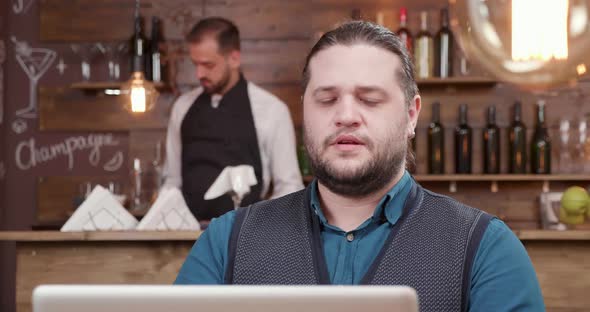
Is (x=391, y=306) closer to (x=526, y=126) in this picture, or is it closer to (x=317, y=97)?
(x=317, y=97)

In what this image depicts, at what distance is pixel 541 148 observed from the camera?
407cm

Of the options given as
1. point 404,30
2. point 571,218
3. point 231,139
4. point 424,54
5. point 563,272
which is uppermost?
point 404,30

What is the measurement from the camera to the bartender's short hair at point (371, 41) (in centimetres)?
129

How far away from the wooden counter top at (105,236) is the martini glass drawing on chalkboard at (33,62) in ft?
6.24

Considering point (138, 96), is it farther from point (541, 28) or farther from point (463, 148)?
point (541, 28)

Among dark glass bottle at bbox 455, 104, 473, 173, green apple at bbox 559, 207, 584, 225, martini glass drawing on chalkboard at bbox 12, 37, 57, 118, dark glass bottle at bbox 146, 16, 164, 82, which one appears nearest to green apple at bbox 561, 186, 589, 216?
green apple at bbox 559, 207, 584, 225

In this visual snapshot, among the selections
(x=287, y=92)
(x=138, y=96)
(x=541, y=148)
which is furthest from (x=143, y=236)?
(x=541, y=148)

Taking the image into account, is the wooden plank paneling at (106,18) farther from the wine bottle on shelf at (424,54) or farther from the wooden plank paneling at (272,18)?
the wine bottle on shelf at (424,54)

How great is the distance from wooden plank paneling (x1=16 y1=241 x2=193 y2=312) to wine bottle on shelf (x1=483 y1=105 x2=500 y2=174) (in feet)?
→ 6.47

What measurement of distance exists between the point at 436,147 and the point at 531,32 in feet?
9.58

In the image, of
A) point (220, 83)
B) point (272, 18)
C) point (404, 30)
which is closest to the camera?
point (220, 83)

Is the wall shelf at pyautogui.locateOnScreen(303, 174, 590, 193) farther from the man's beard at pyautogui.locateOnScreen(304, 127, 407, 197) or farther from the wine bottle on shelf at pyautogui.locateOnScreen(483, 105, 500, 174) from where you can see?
the man's beard at pyautogui.locateOnScreen(304, 127, 407, 197)

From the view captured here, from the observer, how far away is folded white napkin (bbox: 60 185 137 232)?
271cm

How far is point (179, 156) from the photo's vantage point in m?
3.93
